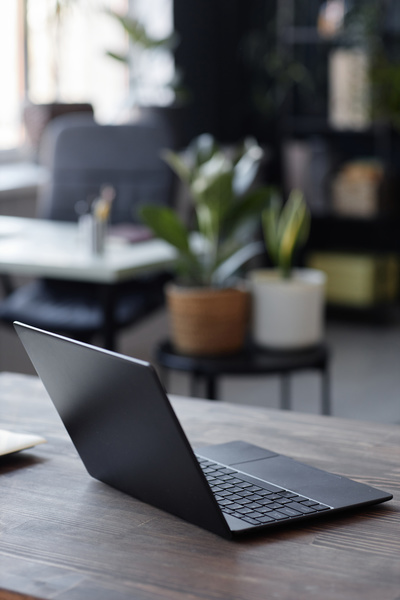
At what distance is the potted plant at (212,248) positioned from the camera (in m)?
2.50

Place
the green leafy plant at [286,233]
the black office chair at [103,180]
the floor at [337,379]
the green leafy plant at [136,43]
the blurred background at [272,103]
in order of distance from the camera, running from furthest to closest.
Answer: the green leafy plant at [136,43] → the blurred background at [272,103] → the floor at [337,379] → the black office chair at [103,180] → the green leafy plant at [286,233]

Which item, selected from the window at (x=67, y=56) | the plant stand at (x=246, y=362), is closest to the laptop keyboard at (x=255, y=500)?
the plant stand at (x=246, y=362)

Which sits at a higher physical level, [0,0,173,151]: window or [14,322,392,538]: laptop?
[0,0,173,151]: window

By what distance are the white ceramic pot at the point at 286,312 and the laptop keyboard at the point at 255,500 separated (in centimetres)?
153

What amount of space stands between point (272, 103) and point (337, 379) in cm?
216

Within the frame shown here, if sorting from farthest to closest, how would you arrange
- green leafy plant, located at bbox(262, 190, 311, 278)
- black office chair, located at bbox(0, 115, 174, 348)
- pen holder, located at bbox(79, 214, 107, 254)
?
→ black office chair, located at bbox(0, 115, 174, 348) → pen holder, located at bbox(79, 214, 107, 254) → green leafy plant, located at bbox(262, 190, 311, 278)

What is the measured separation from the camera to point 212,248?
256 cm

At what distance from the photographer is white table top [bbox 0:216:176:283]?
8.52ft

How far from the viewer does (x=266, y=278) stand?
103 inches

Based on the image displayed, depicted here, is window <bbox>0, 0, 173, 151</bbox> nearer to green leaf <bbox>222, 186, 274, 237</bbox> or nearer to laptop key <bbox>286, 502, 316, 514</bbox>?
green leaf <bbox>222, 186, 274, 237</bbox>

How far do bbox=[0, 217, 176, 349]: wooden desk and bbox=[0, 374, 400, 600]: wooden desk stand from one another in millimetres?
1492

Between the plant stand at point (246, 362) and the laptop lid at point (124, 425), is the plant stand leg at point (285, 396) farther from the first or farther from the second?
the laptop lid at point (124, 425)

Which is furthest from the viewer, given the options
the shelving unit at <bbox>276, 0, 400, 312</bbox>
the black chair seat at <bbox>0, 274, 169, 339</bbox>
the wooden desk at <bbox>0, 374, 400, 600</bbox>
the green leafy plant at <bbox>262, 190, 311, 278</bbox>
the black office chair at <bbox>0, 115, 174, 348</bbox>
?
the shelving unit at <bbox>276, 0, 400, 312</bbox>

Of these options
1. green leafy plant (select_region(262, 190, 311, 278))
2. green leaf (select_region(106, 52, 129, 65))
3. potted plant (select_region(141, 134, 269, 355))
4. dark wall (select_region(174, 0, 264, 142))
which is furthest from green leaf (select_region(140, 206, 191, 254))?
dark wall (select_region(174, 0, 264, 142))
